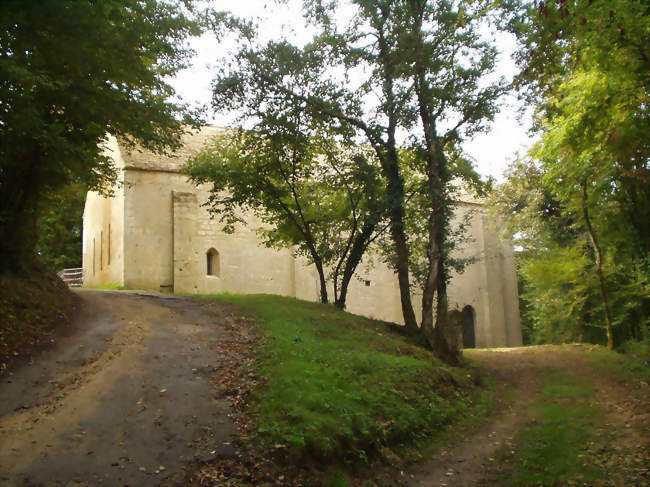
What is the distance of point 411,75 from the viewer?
15781 millimetres

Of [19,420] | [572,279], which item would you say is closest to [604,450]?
[19,420]

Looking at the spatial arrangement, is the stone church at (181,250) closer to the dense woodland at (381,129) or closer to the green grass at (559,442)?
the dense woodland at (381,129)

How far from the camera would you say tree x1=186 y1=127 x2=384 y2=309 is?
1788 cm

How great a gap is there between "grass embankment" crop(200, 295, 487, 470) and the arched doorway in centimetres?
1745

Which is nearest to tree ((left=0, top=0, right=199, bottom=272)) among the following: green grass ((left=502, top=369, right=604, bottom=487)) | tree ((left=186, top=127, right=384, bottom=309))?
tree ((left=186, top=127, right=384, bottom=309))

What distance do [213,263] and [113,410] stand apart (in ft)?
58.1

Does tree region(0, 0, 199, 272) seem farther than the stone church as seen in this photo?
No

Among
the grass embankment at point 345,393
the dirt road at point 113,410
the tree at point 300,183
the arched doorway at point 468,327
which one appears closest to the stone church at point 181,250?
the tree at point 300,183

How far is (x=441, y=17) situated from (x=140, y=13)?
8.78 metres

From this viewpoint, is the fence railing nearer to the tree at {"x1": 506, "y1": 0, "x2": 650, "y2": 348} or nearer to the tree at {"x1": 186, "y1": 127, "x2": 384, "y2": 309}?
the tree at {"x1": 186, "y1": 127, "x2": 384, "y2": 309}

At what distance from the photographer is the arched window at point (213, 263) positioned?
83.3ft

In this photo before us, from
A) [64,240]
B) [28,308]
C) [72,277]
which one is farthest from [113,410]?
[64,240]

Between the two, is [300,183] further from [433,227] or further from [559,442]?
[559,442]

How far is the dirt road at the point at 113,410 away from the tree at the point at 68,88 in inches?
146
